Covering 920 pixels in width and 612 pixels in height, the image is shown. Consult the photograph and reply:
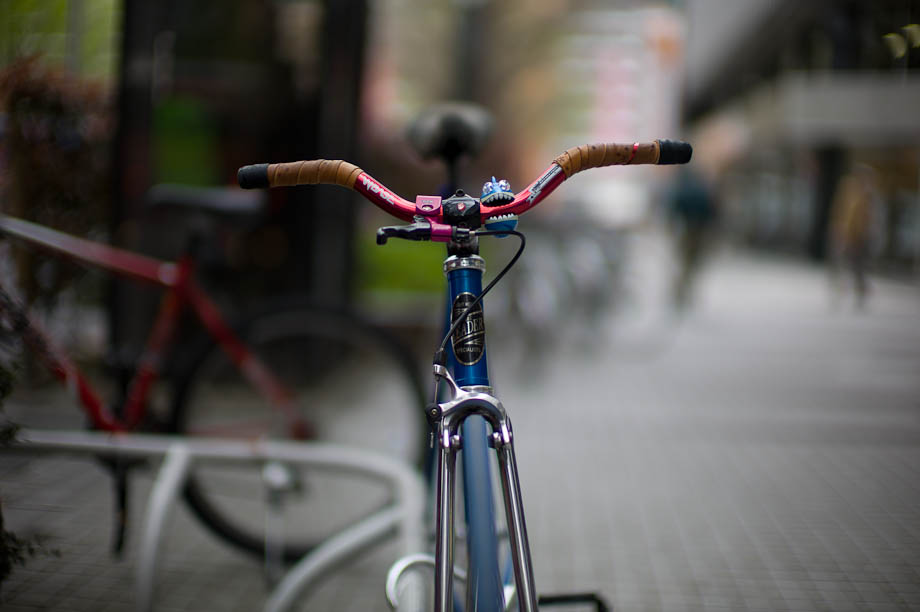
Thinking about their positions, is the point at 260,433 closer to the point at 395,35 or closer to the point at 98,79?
the point at 98,79

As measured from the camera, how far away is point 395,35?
8180 mm

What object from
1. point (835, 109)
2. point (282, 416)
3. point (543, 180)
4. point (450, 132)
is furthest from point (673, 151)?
point (835, 109)

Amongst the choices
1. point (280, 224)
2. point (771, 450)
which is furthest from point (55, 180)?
point (771, 450)

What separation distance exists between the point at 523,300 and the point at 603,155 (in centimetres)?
462

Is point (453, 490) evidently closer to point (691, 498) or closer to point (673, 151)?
point (673, 151)

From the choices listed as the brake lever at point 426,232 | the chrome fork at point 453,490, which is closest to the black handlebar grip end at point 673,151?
the brake lever at point 426,232

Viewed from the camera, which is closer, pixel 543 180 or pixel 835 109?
pixel 543 180

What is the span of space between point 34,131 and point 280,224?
2.08 metres

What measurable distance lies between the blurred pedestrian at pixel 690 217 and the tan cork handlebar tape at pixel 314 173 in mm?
8375

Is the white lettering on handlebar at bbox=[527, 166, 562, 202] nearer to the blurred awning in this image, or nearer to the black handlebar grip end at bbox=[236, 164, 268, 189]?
the black handlebar grip end at bbox=[236, 164, 268, 189]

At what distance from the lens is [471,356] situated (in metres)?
1.38

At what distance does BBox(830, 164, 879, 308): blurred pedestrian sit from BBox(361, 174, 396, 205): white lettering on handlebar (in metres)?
3.30

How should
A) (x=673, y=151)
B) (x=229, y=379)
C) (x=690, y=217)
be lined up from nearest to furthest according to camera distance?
1. (x=673, y=151)
2. (x=229, y=379)
3. (x=690, y=217)

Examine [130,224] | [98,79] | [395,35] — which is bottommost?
[130,224]
